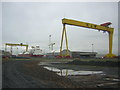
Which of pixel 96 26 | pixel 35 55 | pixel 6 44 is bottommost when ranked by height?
pixel 35 55

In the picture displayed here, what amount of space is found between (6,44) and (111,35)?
1669 inches

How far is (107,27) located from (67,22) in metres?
9.98

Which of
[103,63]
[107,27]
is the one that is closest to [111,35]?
[107,27]

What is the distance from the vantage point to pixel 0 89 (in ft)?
17.0

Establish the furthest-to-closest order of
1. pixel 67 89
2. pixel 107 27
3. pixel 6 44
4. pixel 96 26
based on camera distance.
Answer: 1. pixel 6 44
2. pixel 107 27
3. pixel 96 26
4. pixel 67 89

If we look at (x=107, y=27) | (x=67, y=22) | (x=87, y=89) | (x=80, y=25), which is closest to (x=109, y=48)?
(x=107, y=27)

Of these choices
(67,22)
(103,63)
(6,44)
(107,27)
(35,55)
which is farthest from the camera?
(6,44)

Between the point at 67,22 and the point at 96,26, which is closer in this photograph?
the point at 67,22

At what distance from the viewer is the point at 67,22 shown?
2503cm

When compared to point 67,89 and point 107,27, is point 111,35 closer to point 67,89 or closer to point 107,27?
point 107,27

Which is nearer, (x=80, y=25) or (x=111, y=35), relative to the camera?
(x=80, y=25)

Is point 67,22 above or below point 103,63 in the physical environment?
above

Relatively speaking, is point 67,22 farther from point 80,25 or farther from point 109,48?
point 109,48

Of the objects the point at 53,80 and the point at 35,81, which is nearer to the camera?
the point at 35,81
